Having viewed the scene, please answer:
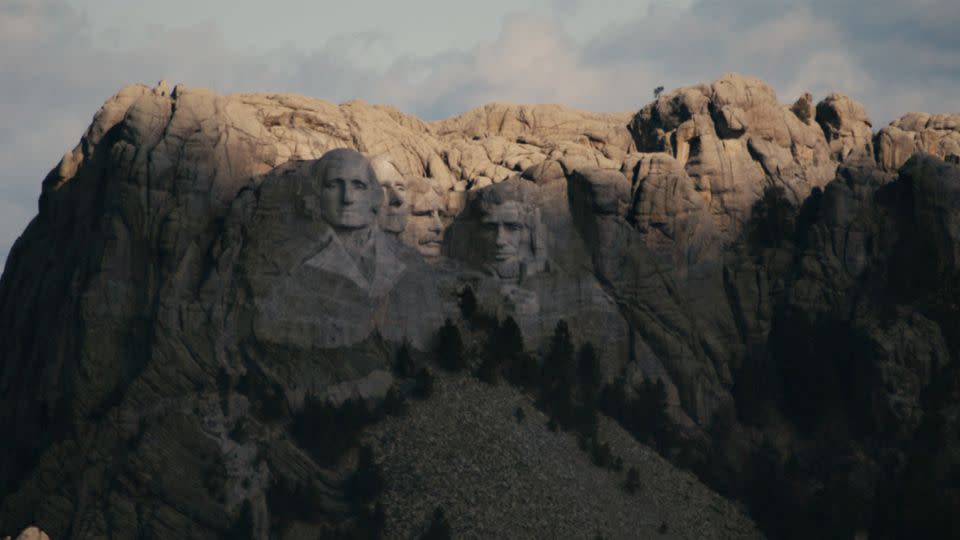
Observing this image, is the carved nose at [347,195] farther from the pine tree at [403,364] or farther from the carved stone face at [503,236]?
the carved stone face at [503,236]

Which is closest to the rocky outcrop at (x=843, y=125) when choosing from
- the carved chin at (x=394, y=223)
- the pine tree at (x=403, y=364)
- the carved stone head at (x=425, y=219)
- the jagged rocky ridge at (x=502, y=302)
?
the jagged rocky ridge at (x=502, y=302)

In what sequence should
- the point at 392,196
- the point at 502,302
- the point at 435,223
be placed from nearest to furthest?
the point at 392,196
the point at 502,302
the point at 435,223

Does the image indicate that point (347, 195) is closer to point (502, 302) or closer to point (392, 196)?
point (392, 196)

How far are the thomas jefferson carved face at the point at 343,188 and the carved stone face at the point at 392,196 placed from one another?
2572mm

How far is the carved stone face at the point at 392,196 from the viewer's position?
10119 cm

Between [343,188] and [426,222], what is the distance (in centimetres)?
693

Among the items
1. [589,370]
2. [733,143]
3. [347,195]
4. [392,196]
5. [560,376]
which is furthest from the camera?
[733,143]

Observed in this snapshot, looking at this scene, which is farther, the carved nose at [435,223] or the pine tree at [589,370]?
the pine tree at [589,370]

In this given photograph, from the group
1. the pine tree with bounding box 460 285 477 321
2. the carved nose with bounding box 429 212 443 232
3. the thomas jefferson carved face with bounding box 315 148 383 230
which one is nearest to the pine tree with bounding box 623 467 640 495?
the pine tree with bounding box 460 285 477 321

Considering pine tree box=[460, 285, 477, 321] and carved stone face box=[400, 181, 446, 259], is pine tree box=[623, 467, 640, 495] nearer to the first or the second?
pine tree box=[460, 285, 477, 321]

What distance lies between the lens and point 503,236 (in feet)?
340

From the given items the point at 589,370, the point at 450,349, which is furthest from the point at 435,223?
the point at 589,370

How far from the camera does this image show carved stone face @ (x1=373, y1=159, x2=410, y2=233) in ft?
332

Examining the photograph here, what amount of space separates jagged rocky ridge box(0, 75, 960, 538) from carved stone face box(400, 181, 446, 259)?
0.12 meters
